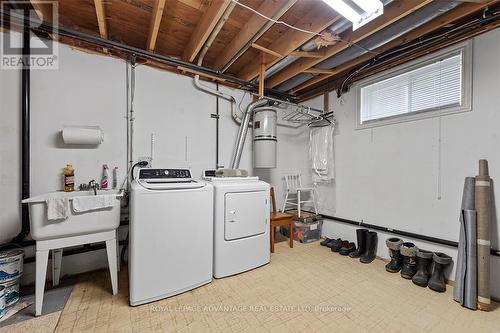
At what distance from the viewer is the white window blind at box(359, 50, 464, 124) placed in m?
2.15

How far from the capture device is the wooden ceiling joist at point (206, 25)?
177 cm

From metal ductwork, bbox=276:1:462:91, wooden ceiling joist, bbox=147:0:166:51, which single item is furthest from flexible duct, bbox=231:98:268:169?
wooden ceiling joist, bbox=147:0:166:51

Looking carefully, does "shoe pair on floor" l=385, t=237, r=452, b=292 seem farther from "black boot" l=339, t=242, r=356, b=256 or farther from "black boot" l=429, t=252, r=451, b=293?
"black boot" l=339, t=242, r=356, b=256

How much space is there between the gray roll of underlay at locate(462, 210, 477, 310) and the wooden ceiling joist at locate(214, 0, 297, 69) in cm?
238

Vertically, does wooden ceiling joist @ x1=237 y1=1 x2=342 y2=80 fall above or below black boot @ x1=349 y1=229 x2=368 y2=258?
above

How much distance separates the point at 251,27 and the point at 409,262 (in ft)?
9.75

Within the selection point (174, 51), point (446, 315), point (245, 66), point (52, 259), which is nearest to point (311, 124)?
point (245, 66)

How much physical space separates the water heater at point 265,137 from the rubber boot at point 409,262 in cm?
184

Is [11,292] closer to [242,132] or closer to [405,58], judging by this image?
[242,132]

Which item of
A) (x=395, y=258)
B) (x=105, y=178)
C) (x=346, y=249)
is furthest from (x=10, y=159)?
(x=395, y=258)

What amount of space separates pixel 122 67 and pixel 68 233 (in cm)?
186

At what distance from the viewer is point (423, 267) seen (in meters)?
2.15

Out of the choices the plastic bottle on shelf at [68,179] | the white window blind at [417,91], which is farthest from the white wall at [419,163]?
the plastic bottle on shelf at [68,179]

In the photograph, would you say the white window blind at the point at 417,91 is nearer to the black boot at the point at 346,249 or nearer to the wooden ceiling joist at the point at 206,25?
the black boot at the point at 346,249
